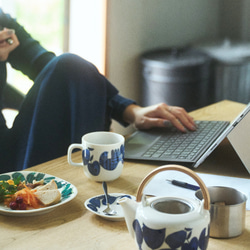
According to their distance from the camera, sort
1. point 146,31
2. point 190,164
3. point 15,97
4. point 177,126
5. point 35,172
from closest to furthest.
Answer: point 35,172 → point 190,164 → point 177,126 → point 15,97 → point 146,31

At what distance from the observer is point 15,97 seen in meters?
1.74

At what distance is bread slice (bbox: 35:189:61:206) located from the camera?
0.82m

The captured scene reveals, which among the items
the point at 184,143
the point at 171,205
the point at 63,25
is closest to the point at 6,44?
the point at 63,25

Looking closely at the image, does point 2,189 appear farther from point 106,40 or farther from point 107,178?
point 106,40

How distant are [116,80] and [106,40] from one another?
247 millimetres

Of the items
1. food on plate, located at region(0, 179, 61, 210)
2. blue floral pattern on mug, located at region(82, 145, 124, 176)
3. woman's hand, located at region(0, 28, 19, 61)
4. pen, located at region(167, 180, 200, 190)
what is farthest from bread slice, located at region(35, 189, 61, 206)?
woman's hand, located at region(0, 28, 19, 61)

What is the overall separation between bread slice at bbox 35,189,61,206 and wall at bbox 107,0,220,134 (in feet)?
5.56

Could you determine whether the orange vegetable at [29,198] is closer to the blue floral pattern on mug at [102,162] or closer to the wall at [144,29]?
the blue floral pattern on mug at [102,162]

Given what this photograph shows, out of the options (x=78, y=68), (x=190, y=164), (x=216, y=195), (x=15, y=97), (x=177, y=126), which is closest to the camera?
(x=216, y=195)

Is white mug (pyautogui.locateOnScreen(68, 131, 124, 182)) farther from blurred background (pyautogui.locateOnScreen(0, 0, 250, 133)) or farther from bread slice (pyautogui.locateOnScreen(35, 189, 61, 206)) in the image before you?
blurred background (pyautogui.locateOnScreen(0, 0, 250, 133))

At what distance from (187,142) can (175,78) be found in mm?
1580

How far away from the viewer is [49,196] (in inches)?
32.7

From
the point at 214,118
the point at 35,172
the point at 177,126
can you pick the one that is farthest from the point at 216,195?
the point at 214,118

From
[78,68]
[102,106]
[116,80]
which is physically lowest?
[116,80]
